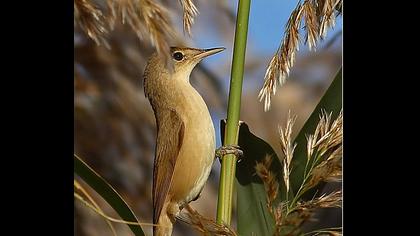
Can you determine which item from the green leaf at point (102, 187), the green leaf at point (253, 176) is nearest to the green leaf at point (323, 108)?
the green leaf at point (253, 176)

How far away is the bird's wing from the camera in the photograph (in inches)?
45.8

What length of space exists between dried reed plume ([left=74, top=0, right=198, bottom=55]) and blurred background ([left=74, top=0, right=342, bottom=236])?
2 centimetres

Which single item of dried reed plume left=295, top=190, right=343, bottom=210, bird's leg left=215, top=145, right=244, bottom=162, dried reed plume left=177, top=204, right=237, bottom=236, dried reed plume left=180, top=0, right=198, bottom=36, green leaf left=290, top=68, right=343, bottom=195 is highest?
dried reed plume left=180, top=0, right=198, bottom=36

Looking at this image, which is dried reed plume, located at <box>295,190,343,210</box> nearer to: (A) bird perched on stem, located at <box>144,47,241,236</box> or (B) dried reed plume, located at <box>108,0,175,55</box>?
(A) bird perched on stem, located at <box>144,47,241,236</box>

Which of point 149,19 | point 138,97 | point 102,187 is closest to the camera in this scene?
point 149,19

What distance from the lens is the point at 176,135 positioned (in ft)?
3.82

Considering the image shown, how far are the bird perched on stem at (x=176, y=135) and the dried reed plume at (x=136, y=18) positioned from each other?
0.06 metres

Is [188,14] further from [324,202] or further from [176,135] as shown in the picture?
[324,202]

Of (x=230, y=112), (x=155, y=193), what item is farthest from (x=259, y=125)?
(x=155, y=193)

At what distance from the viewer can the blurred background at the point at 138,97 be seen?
115 centimetres

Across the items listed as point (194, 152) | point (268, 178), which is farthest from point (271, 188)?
point (194, 152)

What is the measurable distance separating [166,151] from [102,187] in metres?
0.13

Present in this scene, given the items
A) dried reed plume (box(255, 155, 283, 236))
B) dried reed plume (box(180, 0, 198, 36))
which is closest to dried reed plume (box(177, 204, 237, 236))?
dried reed plume (box(255, 155, 283, 236))
